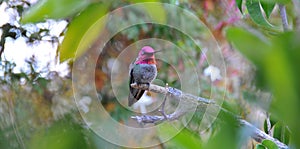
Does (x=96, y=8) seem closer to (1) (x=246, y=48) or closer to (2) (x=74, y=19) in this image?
(2) (x=74, y=19)

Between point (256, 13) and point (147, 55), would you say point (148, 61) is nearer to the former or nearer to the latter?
point (147, 55)

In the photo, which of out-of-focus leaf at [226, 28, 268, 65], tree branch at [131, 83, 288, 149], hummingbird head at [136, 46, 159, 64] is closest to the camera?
out-of-focus leaf at [226, 28, 268, 65]

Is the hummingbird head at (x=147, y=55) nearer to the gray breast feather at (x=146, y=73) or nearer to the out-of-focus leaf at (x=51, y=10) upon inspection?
the gray breast feather at (x=146, y=73)

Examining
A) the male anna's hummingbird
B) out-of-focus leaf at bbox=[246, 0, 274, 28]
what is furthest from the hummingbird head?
out-of-focus leaf at bbox=[246, 0, 274, 28]

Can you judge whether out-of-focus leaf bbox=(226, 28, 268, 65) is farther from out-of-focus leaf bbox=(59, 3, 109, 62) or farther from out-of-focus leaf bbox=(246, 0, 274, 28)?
out-of-focus leaf bbox=(246, 0, 274, 28)

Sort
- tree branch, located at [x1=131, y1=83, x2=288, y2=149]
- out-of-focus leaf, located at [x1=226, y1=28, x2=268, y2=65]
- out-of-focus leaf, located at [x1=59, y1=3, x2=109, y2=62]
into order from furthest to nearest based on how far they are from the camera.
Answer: tree branch, located at [x1=131, y1=83, x2=288, y2=149] → out-of-focus leaf, located at [x1=59, y1=3, x2=109, y2=62] → out-of-focus leaf, located at [x1=226, y1=28, x2=268, y2=65]

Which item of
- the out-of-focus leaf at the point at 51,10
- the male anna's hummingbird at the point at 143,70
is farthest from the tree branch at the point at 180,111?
the out-of-focus leaf at the point at 51,10
